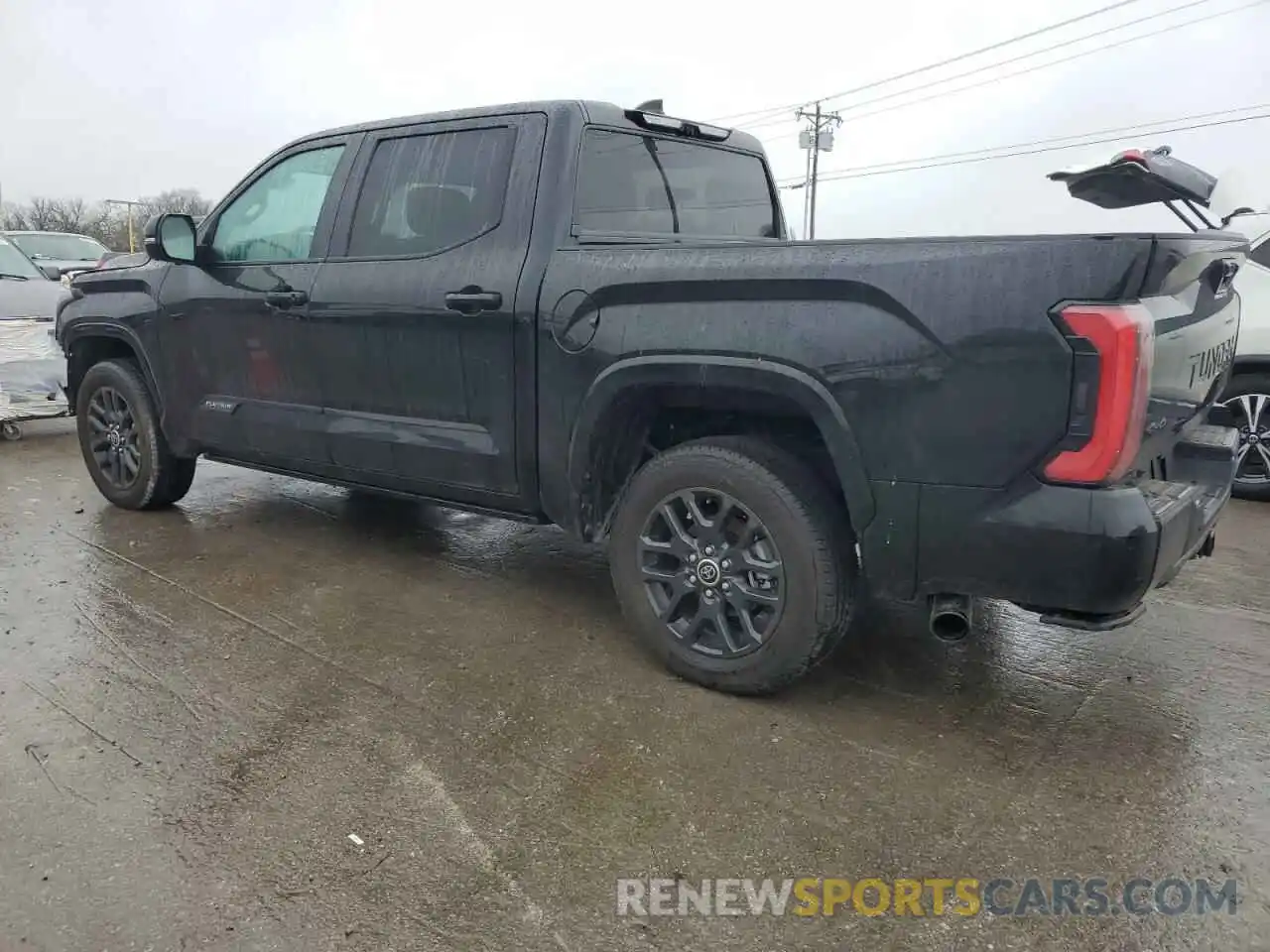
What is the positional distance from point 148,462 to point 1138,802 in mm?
4821

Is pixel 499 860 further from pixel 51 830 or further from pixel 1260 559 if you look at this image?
pixel 1260 559

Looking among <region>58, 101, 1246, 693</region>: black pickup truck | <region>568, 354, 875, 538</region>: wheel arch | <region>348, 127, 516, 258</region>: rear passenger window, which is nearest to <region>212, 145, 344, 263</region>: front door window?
<region>58, 101, 1246, 693</region>: black pickup truck

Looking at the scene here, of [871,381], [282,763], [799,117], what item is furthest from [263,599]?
[799,117]

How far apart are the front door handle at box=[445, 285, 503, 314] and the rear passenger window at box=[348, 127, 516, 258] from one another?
0.77ft

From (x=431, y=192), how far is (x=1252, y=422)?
510 cm

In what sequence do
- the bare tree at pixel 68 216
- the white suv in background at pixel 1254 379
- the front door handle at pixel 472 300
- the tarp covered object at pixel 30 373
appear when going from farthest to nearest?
the bare tree at pixel 68 216
the tarp covered object at pixel 30 373
the white suv in background at pixel 1254 379
the front door handle at pixel 472 300

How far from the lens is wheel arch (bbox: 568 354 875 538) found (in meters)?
2.72

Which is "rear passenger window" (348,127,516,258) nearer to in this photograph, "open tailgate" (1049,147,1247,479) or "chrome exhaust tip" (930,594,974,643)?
"chrome exhaust tip" (930,594,974,643)

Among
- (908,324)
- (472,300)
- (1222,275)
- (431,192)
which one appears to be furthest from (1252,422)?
(431,192)

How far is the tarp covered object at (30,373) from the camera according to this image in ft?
24.4

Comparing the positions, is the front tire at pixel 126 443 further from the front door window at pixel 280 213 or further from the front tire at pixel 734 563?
the front tire at pixel 734 563

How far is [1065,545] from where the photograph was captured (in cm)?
242

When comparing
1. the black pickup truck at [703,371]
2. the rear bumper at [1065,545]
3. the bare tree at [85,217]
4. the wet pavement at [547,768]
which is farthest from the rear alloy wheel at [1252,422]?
the bare tree at [85,217]

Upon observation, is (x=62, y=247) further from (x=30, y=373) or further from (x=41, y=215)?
(x=41, y=215)
